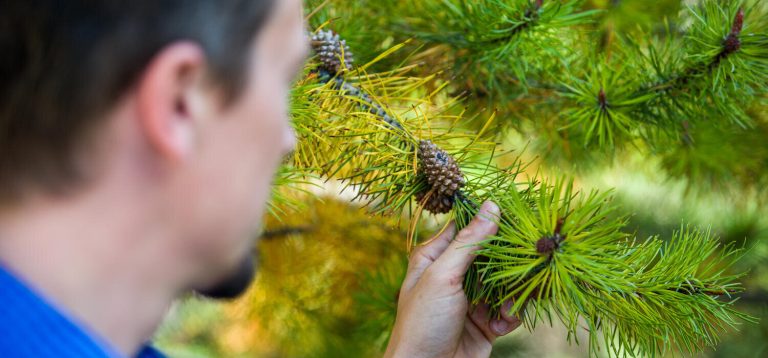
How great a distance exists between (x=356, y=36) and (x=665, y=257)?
0.26 metres

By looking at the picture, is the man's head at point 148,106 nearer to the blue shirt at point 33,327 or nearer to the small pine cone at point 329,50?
the blue shirt at point 33,327

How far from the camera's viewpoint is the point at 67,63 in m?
0.26

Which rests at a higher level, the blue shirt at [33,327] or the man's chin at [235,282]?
the blue shirt at [33,327]

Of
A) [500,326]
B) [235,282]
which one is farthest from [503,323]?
[235,282]

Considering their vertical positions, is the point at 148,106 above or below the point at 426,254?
above

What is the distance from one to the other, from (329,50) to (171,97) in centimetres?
23

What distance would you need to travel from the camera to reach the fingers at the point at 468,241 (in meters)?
0.43

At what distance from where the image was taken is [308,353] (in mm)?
859

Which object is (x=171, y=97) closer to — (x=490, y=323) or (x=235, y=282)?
(x=235, y=282)

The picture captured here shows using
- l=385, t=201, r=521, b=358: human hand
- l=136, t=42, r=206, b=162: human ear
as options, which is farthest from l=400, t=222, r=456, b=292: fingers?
l=136, t=42, r=206, b=162: human ear

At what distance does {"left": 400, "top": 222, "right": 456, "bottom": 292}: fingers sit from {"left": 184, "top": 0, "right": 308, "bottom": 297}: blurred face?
0.20 metres

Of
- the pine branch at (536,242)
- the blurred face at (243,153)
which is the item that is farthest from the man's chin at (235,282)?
the pine branch at (536,242)

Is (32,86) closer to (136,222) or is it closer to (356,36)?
(136,222)

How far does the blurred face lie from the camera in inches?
11.0
